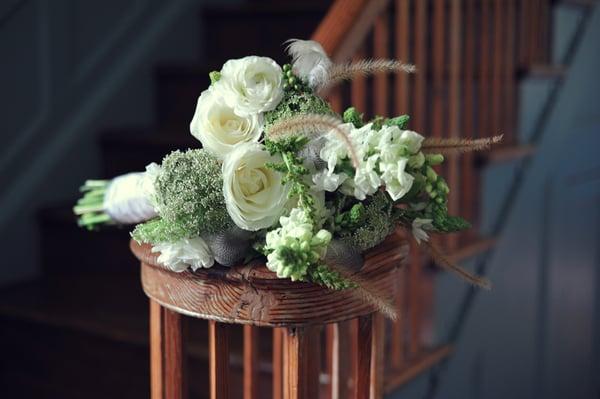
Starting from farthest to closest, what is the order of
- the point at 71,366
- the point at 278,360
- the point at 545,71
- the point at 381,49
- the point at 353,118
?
the point at 545,71, the point at 71,366, the point at 381,49, the point at 278,360, the point at 353,118

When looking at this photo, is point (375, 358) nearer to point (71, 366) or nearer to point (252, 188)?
point (252, 188)

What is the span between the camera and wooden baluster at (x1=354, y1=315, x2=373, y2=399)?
3.53 feet

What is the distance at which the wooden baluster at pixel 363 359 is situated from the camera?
42.4 inches

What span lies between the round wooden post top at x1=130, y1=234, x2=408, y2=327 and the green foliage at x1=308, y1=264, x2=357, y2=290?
6cm

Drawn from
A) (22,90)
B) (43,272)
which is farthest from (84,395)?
(22,90)

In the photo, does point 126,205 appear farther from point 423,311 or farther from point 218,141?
point 423,311

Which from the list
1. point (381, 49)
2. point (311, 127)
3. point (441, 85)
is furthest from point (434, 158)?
point (441, 85)

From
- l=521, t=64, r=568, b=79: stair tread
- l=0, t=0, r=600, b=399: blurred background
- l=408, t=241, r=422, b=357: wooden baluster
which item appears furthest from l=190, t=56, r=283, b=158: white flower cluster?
l=521, t=64, r=568, b=79: stair tread

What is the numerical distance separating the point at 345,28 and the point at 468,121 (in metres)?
0.77

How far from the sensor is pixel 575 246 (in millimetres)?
2912

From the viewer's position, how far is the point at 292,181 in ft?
2.96

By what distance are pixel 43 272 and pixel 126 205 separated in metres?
1.37

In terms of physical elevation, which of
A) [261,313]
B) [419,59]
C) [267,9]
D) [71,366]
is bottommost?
[71,366]

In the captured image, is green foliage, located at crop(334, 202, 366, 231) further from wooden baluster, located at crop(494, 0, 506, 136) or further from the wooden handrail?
wooden baluster, located at crop(494, 0, 506, 136)
